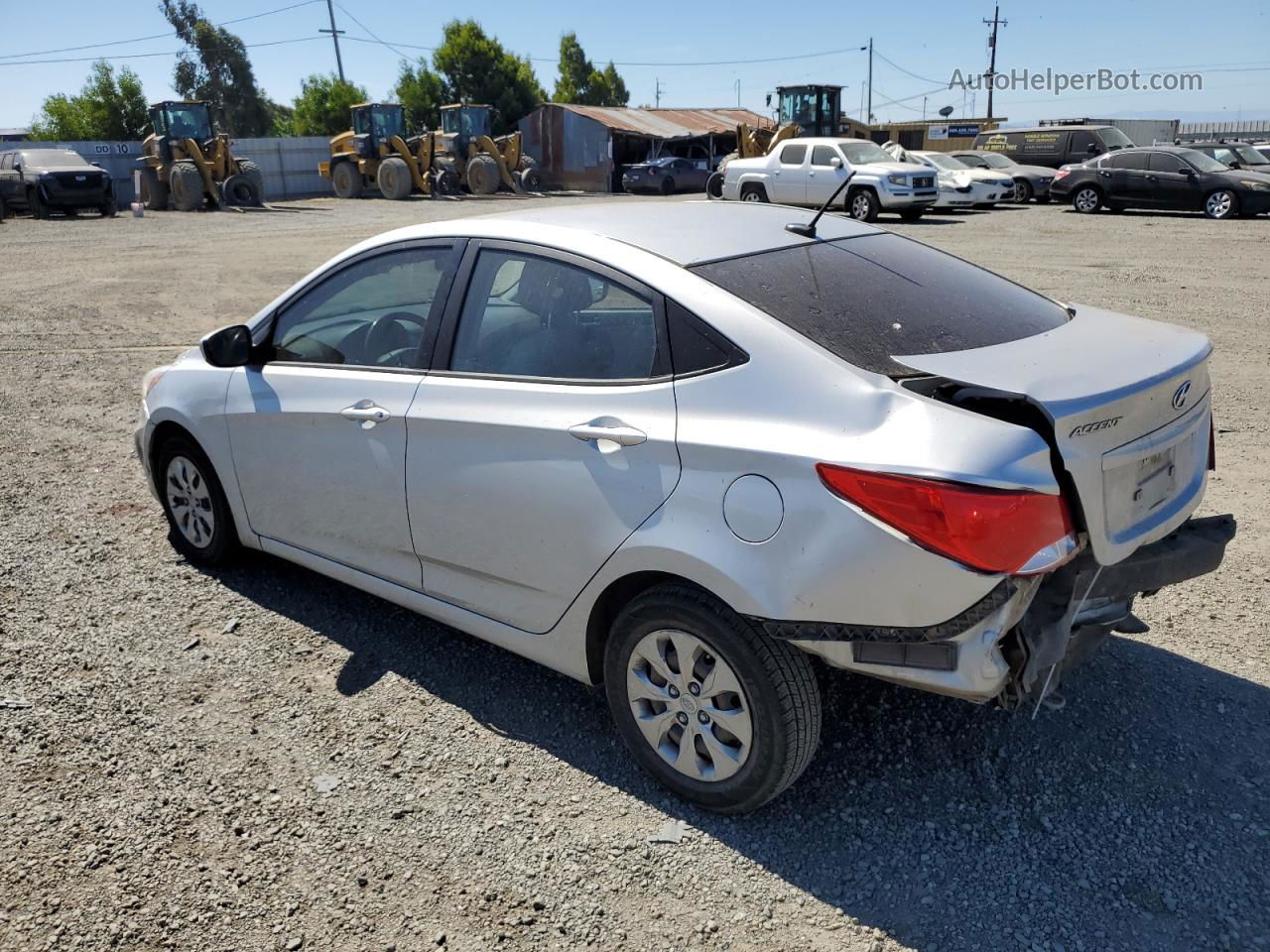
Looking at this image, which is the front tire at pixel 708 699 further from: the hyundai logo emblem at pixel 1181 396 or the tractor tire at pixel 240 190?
the tractor tire at pixel 240 190

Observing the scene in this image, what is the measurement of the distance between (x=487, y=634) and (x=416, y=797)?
0.56m

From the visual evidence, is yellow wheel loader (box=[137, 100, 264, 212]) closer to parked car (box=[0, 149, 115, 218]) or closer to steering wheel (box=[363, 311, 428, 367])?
parked car (box=[0, 149, 115, 218])

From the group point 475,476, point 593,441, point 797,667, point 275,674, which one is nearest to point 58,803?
point 275,674

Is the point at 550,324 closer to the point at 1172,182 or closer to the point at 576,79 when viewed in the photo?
the point at 1172,182

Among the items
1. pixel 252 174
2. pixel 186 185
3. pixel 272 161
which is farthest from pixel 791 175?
pixel 272 161

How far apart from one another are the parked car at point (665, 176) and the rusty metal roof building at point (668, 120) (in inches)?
200

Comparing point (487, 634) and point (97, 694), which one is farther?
point (97, 694)

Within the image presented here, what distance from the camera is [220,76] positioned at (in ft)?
264

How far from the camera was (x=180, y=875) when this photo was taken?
2660mm

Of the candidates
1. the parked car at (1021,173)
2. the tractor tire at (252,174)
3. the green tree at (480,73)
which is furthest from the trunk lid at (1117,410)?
the green tree at (480,73)

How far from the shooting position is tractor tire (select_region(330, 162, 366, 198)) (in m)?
32.9

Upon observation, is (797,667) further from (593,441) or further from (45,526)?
(45,526)

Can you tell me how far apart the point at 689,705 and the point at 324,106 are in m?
73.1

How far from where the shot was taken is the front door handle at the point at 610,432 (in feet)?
8.89
